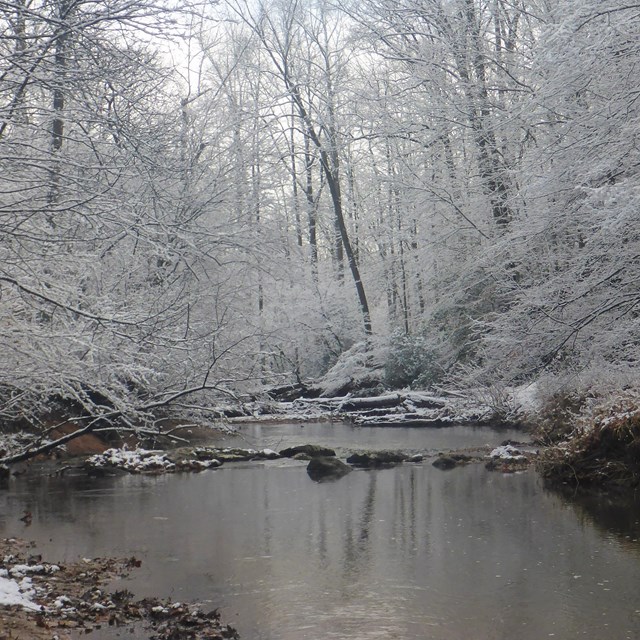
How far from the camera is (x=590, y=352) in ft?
37.6

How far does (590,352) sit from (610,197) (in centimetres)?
352

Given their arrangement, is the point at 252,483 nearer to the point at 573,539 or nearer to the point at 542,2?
the point at 573,539

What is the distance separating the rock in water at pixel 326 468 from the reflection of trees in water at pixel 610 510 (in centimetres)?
363

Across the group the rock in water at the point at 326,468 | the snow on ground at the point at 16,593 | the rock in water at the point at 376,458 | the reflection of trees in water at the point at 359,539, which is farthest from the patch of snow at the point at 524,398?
the snow on ground at the point at 16,593

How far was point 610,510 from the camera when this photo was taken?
34.6ft

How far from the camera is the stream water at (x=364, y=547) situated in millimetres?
6602

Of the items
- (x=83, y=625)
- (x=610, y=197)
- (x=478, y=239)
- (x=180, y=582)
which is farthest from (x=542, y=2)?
(x=83, y=625)

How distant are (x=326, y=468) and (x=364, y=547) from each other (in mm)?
5178

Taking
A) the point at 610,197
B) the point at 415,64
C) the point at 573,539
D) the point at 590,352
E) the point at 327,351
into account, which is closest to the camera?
the point at 610,197

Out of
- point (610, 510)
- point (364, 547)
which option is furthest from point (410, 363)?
point (364, 547)

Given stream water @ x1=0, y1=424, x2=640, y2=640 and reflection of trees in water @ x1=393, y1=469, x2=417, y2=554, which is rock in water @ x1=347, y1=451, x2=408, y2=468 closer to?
stream water @ x1=0, y1=424, x2=640, y2=640

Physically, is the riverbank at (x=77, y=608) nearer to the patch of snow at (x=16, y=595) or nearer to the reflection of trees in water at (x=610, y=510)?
the patch of snow at (x=16, y=595)

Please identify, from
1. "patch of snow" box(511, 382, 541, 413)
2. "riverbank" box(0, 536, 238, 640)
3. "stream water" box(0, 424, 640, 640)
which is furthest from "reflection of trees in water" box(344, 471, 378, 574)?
"patch of snow" box(511, 382, 541, 413)

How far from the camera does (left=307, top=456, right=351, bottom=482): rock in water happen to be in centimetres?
1385
